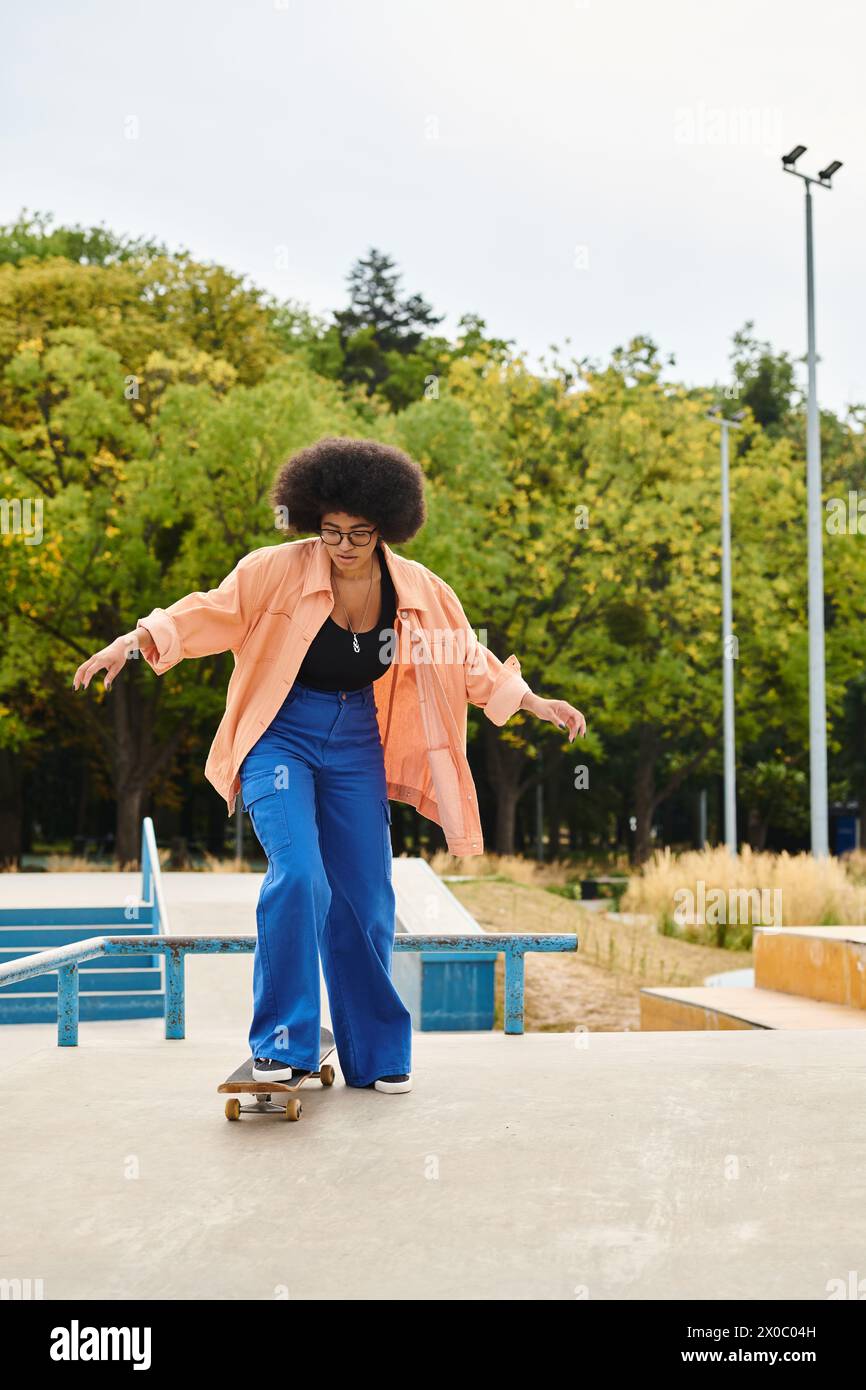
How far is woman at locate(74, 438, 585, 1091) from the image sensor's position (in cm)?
456

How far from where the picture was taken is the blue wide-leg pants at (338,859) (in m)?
4.49

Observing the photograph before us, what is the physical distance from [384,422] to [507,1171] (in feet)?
83.3

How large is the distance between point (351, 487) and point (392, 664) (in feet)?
1.96

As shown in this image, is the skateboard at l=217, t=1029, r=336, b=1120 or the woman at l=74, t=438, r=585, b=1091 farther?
the woman at l=74, t=438, r=585, b=1091

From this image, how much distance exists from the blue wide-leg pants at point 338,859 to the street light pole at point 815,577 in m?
13.4

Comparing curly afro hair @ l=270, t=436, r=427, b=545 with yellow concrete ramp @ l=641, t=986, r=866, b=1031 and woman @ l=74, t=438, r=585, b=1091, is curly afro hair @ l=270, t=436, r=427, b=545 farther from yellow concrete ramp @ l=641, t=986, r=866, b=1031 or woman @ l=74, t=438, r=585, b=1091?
yellow concrete ramp @ l=641, t=986, r=866, b=1031

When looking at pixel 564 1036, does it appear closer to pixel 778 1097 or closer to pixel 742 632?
pixel 778 1097

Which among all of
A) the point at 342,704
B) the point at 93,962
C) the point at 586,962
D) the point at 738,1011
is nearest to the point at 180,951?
the point at 342,704

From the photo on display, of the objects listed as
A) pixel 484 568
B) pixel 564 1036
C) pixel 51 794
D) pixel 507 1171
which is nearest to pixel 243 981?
pixel 564 1036

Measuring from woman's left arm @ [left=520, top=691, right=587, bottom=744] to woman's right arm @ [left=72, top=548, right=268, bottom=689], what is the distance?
96 centimetres

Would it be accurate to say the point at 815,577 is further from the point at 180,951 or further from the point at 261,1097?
the point at 261,1097

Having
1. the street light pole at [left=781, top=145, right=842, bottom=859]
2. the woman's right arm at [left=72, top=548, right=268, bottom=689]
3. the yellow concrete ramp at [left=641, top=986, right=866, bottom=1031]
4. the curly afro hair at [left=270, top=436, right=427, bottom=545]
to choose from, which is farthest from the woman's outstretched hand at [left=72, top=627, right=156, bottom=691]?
the street light pole at [left=781, top=145, right=842, bottom=859]

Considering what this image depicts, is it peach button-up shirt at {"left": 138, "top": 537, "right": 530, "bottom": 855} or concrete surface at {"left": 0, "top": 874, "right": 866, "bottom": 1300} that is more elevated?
peach button-up shirt at {"left": 138, "top": 537, "right": 530, "bottom": 855}

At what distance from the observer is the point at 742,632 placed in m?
33.1
